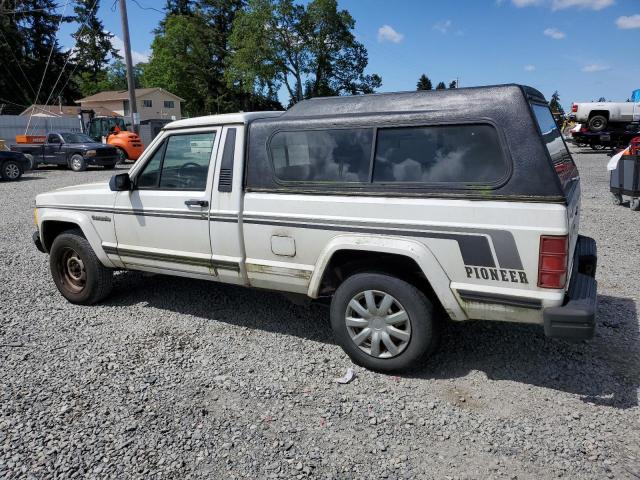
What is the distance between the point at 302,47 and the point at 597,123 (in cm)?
3434

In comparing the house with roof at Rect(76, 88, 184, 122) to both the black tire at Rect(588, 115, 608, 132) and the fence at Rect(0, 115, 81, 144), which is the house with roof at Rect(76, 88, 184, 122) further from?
the black tire at Rect(588, 115, 608, 132)

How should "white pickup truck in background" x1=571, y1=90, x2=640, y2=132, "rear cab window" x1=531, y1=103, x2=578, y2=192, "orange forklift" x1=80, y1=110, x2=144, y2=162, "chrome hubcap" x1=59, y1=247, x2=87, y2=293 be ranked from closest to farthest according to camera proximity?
"rear cab window" x1=531, y1=103, x2=578, y2=192, "chrome hubcap" x1=59, y1=247, x2=87, y2=293, "white pickup truck in background" x1=571, y1=90, x2=640, y2=132, "orange forklift" x1=80, y1=110, x2=144, y2=162

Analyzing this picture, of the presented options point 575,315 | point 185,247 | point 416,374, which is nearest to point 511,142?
point 575,315

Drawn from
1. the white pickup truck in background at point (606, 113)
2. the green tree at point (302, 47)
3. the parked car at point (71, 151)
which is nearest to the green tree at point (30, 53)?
the green tree at point (302, 47)

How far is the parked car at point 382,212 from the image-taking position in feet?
10.2

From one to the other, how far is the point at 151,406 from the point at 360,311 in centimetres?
157

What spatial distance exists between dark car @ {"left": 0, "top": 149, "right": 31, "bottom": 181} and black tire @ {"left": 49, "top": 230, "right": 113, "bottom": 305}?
14984 mm

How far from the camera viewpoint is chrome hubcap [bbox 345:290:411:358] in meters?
3.58

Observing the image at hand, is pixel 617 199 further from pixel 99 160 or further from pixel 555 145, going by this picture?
pixel 99 160

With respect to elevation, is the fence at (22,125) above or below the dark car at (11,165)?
above

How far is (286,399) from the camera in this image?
3.47 metres


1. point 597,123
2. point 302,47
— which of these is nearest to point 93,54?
point 302,47

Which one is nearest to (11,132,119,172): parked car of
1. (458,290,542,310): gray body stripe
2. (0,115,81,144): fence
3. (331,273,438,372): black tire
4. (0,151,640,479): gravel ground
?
(0,115,81,144): fence

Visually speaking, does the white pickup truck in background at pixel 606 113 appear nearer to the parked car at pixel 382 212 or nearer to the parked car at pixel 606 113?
the parked car at pixel 606 113
